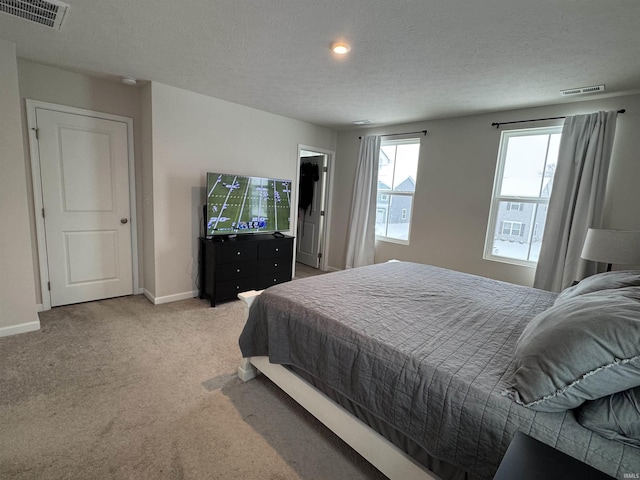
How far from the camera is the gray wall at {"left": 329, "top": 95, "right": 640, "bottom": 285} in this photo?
2.71 metres

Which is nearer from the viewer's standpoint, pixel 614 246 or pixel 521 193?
pixel 614 246

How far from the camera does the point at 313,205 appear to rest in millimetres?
5418

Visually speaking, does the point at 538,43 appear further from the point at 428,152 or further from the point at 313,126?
the point at 313,126

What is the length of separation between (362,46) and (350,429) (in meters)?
2.37

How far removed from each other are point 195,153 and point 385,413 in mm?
3258

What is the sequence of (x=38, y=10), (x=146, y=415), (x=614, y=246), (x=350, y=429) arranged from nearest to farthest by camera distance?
(x=350, y=429) < (x=146, y=415) < (x=38, y=10) < (x=614, y=246)

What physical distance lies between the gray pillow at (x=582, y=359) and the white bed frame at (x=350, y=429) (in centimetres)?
55

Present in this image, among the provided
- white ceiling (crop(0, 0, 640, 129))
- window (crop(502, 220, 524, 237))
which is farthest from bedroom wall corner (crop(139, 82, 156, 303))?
window (crop(502, 220, 524, 237))

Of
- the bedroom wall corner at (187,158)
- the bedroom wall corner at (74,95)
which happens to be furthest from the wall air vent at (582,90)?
the bedroom wall corner at (74,95)

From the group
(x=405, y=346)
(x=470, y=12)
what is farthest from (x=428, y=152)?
(x=405, y=346)

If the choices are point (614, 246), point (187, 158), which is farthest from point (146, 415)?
point (614, 246)

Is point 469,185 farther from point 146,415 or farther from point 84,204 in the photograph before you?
point 84,204

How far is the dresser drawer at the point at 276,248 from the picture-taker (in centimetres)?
374

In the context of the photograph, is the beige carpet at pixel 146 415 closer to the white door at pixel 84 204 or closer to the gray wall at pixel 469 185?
the white door at pixel 84 204
